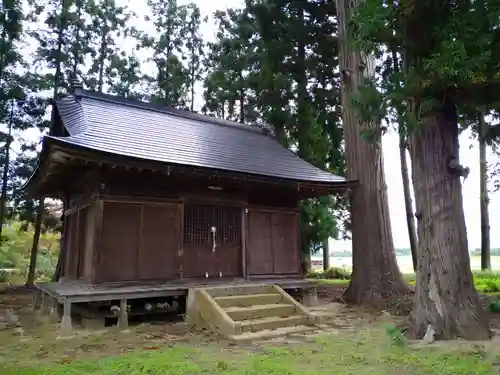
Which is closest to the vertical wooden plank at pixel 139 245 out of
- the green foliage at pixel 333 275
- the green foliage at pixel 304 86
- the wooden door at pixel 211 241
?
the wooden door at pixel 211 241

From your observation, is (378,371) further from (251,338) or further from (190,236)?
(190,236)

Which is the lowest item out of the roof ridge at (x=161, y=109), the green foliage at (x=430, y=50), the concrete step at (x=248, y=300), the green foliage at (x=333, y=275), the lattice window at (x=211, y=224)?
the green foliage at (x=333, y=275)

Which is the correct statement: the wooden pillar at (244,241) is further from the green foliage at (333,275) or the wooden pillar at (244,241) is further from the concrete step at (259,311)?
the green foliage at (333,275)

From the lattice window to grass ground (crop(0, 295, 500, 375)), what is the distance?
84.6 inches

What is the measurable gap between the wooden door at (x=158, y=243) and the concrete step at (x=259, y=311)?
1756 millimetres

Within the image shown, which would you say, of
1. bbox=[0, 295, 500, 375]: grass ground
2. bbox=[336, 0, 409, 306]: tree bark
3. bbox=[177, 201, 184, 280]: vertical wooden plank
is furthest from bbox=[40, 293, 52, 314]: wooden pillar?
bbox=[336, 0, 409, 306]: tree bark

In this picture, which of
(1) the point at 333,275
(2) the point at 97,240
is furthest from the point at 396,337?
(1) the point at 333,275

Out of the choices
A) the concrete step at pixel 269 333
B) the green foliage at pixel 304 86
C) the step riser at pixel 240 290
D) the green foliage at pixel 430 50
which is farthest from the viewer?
the green foliage at pixel 304 86

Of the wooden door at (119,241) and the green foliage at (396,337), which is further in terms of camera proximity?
the wooden door at (119,241)

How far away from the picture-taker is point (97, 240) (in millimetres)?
7059

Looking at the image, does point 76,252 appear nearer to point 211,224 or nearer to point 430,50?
point 211,224

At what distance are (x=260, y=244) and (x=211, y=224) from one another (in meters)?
1.38

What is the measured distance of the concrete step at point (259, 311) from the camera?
6.43 meters

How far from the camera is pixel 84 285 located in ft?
23.6
